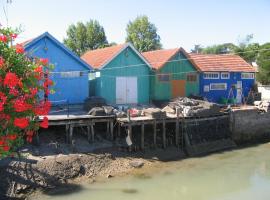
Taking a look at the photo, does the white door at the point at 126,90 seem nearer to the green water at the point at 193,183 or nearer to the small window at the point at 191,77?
the small window at the point at 191,77

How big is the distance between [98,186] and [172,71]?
14322mm

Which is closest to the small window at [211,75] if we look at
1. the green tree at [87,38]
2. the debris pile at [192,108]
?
the debris pile at [192,108]

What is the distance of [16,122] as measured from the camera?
769 cm

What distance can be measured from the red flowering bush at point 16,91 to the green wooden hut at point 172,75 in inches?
817

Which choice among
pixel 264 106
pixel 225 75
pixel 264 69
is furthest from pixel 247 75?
pixel 264 69

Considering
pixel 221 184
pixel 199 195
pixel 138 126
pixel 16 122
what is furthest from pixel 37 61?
pixel 138 126

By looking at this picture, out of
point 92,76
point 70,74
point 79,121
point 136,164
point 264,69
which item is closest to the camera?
point 136,164

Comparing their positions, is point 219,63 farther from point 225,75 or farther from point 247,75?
point 247,75

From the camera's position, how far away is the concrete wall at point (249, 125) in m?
27.8

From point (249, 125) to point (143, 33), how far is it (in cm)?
3234

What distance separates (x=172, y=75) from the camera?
3012 cm

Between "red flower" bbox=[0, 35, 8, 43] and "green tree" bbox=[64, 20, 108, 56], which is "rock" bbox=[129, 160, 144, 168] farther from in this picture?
"green tree" bbox=[64, 20, 108, 56]

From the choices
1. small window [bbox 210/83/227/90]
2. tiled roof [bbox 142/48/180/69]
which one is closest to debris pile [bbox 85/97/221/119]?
tiled roof [bbox 142/48/180/69]

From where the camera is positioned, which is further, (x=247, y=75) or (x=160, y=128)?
(x=247, y=75)
